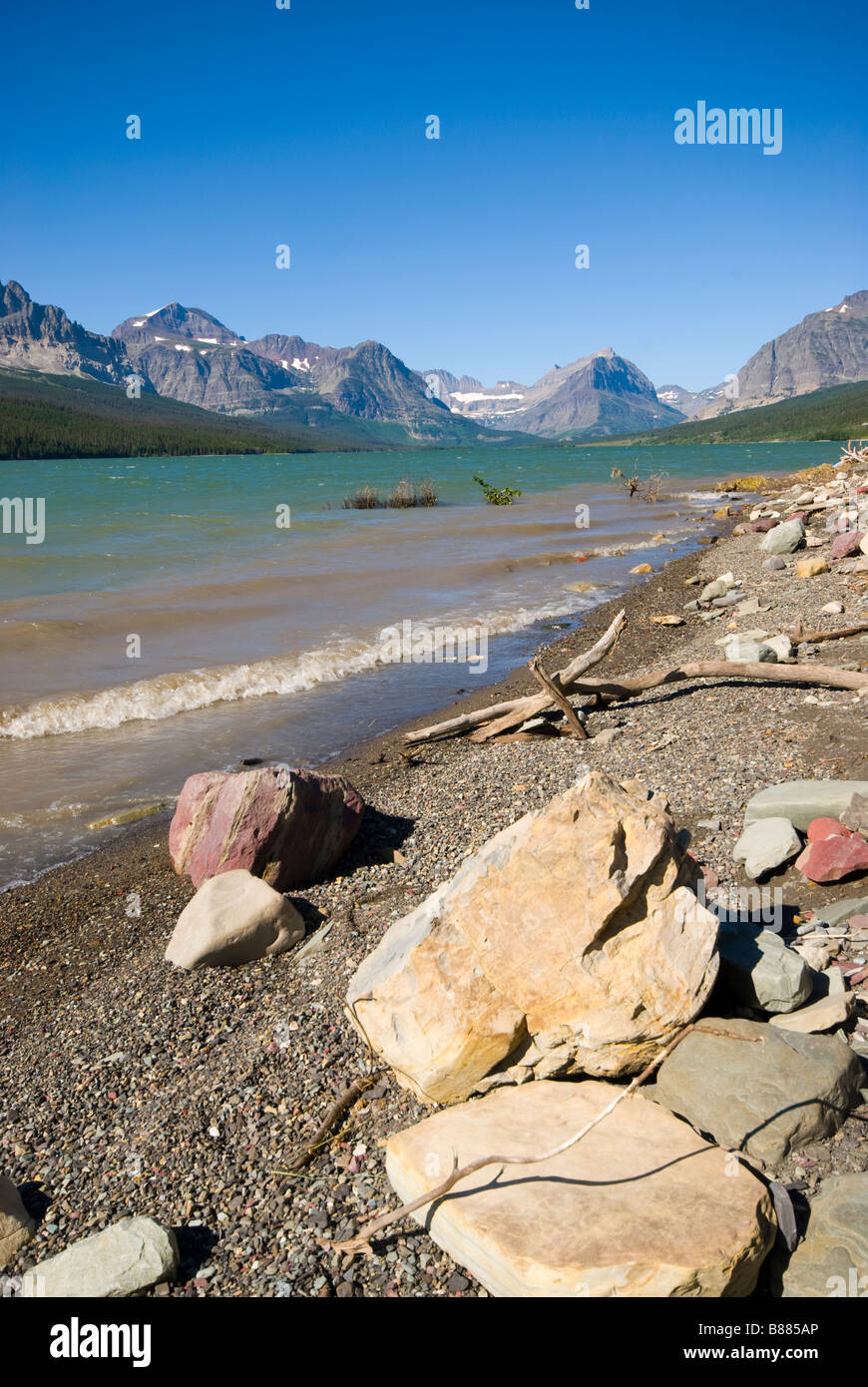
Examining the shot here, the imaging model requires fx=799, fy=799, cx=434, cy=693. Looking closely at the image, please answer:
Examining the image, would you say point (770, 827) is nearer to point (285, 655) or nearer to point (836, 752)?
point (836, 752)

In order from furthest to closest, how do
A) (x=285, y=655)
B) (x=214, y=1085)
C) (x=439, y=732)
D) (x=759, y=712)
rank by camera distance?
(x=285, y=655) < (x=439, y=732) < (x=759, y=712) < (x=214, y=1085)

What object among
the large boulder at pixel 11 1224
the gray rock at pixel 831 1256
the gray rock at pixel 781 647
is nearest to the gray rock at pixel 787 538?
the gray rock at pixel 781 647

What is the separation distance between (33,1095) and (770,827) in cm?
539

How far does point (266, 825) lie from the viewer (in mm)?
6855

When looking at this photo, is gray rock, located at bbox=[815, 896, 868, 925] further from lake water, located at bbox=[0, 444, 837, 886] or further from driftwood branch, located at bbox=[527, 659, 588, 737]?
lake water, located at bbox=[0, 444, 837, 886]

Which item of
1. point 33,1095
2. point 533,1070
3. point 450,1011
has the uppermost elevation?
Result: point 450,1011

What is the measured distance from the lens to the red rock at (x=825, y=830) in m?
5.82

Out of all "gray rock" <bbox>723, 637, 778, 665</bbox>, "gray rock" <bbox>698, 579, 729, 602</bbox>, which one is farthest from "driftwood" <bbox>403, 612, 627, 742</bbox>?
"gray rock" <bbox>698, 579, 729, 602</bbox>

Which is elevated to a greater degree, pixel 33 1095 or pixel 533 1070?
pixel 533 1070

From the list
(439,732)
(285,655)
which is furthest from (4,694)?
(439,732)

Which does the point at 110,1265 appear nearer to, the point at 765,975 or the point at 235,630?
the point at 765,975

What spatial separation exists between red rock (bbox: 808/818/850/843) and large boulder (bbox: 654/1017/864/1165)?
2.12 metres

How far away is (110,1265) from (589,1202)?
6.72 ft
